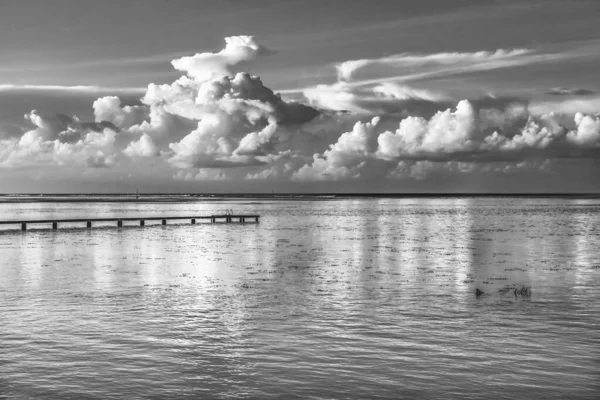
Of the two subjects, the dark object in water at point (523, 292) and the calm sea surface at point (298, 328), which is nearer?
the calm sea surface at point (298, 328)

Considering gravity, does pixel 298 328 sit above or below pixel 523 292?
above

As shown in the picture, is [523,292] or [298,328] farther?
[523,292]

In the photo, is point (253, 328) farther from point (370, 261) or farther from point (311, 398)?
point (370, 261)

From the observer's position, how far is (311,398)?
13.1 m

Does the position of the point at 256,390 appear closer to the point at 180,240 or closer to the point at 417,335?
the point at 417,335

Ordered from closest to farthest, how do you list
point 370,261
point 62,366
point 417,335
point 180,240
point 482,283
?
1. point 62,366
2. point 417,335
3. point 482,283
4. point 370,261
5. point 180,240

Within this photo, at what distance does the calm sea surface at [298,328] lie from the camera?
553 inches

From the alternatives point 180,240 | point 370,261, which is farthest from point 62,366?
point 180,240

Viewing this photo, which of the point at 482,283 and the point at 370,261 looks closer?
the point at 482,283

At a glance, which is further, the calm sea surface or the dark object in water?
the dark object in water

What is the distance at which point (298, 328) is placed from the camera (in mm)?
19781

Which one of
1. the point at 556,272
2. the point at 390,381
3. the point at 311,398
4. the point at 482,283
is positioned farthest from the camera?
the point at 556,272

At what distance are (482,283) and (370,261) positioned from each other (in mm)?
11305

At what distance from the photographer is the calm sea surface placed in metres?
14.0
